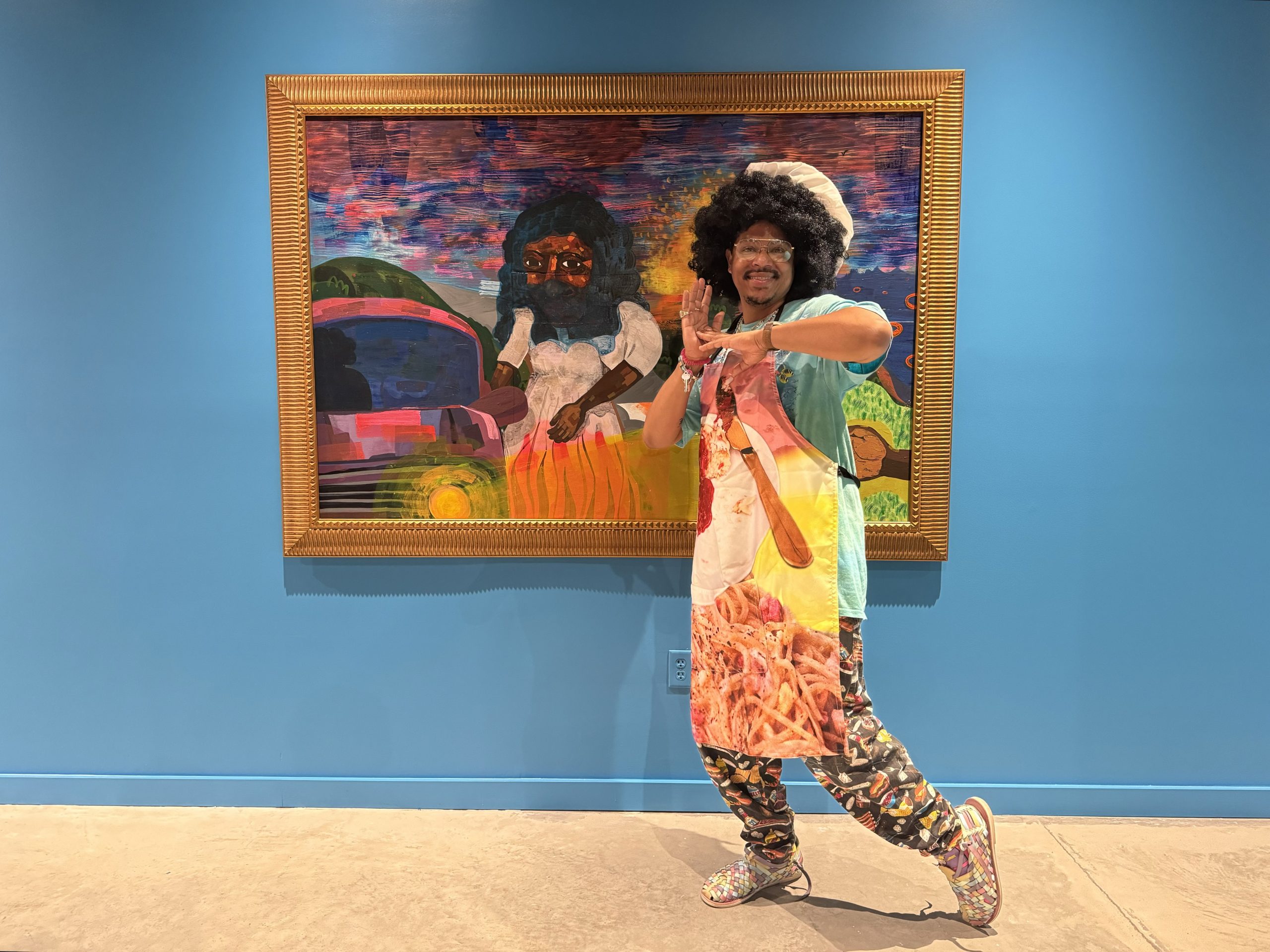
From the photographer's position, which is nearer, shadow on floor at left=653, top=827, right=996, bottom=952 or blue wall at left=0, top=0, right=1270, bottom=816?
shadow on floor at left=653, top=827, right=996, bottom=952

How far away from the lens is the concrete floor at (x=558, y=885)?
1.75 m

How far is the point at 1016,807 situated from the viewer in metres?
2.25

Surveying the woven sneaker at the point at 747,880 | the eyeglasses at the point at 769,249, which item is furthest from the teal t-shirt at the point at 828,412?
the woven sneaker at the point at 747,880

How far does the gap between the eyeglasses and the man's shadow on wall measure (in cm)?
89

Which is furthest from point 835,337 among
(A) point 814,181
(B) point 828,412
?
(A) point 814,181

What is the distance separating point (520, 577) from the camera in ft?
7.43

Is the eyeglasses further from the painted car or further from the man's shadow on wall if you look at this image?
the man's shadow on wall

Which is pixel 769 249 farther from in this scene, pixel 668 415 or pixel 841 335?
pixel 668 415

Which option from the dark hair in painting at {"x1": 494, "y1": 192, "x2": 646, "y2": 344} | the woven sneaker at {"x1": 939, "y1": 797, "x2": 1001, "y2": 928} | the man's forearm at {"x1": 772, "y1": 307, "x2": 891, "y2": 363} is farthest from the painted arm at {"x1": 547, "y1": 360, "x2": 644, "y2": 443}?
the woven sneaker at {"x1": 939, "y1": 797, "x2": 1001, "y2": 928}

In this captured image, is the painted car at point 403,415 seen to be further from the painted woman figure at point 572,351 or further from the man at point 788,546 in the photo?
the man at point 788,546

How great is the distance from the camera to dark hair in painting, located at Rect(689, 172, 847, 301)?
5.74ft

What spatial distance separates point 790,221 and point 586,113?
28.7 inches

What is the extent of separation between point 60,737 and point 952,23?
328 cm

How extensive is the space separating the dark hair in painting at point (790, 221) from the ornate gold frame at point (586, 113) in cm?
42
